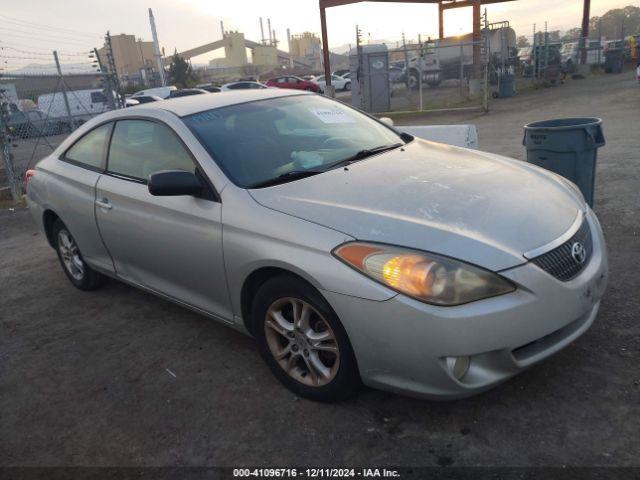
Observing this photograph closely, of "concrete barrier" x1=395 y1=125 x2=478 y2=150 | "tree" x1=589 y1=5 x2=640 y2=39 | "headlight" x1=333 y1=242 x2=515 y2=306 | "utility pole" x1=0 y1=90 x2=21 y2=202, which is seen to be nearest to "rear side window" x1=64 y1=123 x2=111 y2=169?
"headlight" x1=333 y1=242 x2=515 y2=306

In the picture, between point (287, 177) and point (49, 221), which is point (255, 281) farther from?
point (49, 221)

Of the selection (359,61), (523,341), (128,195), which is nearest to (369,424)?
(523,341)

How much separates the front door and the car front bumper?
3.17 ft

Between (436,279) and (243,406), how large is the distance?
1.32 metres

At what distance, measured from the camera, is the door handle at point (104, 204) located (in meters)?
3.89

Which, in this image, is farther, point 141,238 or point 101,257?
point 101,257

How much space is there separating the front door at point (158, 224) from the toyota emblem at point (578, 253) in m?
1.84

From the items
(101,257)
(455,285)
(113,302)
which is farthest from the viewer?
(113,302)

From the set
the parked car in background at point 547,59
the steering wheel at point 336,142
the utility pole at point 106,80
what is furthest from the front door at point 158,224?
the parked car in background at point 547,59

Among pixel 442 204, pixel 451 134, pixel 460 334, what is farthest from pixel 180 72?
pixel 460 334

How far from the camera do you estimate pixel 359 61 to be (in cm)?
1891

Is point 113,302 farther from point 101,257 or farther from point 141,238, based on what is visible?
point 141,238

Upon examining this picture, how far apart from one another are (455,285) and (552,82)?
2334 cm

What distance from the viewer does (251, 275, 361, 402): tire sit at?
103 inches
